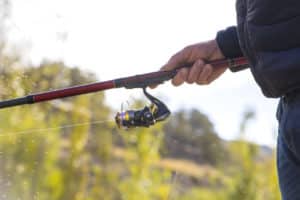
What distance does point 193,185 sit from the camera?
4492 millimetres

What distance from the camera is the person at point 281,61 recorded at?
1027mm

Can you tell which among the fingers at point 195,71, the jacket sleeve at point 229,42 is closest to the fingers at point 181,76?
the fingers at point 195,71

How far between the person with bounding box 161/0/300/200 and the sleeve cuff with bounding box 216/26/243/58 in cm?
22

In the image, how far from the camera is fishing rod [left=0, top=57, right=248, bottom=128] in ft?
4.25

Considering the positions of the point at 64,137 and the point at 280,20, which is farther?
the point at 64,137

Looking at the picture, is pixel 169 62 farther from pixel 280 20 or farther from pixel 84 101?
pixel 84 101

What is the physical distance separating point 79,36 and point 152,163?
5.04ft

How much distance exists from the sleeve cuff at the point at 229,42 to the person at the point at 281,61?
0.22 metres

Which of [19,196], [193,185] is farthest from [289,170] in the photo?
[193,185]

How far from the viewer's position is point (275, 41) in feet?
3.41

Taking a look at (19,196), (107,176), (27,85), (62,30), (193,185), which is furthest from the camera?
(193,185)

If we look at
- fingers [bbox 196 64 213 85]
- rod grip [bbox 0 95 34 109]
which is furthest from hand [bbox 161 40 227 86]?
rod grip [bbox 0 95 34 109]

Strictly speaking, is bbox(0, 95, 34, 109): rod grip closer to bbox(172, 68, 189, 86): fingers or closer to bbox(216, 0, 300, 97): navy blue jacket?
bbox(172, 68, 189, 86): fingers

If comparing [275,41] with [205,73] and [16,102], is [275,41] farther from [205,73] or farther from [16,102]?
[16,102]
